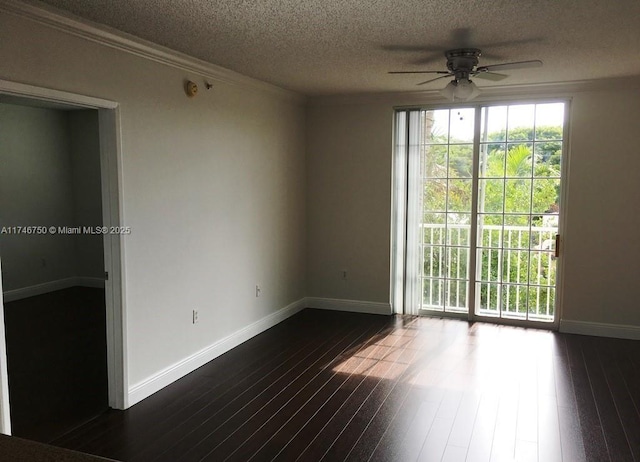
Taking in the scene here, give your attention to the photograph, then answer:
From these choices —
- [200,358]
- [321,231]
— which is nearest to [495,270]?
[321,231]

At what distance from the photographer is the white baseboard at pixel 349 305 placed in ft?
20.3

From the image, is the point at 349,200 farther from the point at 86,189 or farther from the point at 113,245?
the point at 86,189

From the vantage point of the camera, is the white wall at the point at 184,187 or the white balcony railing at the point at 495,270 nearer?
the white wall at the point at 184,187

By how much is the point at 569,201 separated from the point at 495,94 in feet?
4.51

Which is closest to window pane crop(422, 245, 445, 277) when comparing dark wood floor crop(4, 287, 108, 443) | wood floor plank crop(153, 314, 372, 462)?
wood floor plank crop(153, 314, 372, 462)

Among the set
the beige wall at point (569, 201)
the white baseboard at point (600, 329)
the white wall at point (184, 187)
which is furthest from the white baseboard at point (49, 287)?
the white baseboard at point (600, 329)

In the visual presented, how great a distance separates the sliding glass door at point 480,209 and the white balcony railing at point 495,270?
1cm

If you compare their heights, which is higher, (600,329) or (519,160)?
(519,160)

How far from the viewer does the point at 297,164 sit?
618cm

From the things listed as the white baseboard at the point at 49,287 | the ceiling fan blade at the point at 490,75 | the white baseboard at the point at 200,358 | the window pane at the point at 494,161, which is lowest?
the white baseboard at the point at 200,358

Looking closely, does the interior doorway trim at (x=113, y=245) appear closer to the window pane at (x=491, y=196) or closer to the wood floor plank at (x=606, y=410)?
the wood floor plank at (x=606, y=410)

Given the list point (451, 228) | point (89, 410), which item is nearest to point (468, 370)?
point (451, 228)

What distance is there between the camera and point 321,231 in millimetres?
6430

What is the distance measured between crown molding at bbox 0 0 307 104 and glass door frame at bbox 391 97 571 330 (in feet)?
6.60
